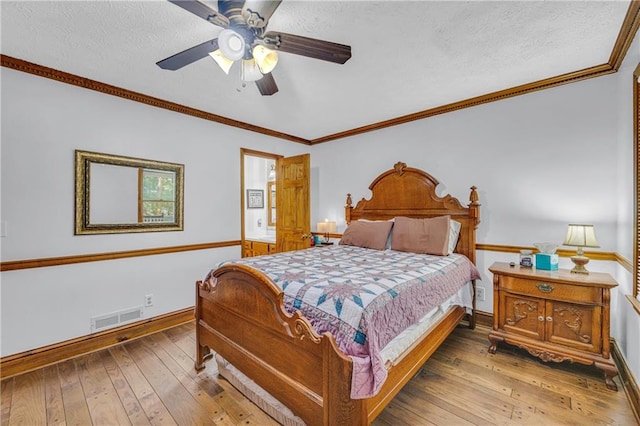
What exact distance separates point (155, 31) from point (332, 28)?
3.93ft

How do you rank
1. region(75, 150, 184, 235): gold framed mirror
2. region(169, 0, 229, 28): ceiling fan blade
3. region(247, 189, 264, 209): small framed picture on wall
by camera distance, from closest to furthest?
1. region(169, 0, 229, 28): ceiling fan blade
2. region(75, 150, 184, 235): gold framed mirror
3. region(247, 189, 264, 209): small framed picture on wall

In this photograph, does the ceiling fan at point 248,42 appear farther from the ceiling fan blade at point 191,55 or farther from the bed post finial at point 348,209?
the bed post finial at point 348,209

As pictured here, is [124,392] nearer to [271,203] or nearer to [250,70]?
[250,70]

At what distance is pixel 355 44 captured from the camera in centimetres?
205

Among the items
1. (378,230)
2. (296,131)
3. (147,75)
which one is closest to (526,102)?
(378,230)

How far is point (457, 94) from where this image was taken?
2986mm

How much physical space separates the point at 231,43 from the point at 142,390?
2.40 m

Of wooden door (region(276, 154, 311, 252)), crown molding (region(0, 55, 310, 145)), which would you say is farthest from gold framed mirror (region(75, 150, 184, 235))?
wooden door (region(276, 154, 311, 252))

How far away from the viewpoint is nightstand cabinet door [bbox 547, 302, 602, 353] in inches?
82.1

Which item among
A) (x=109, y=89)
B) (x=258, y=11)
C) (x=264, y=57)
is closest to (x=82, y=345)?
(x=109, y=89)

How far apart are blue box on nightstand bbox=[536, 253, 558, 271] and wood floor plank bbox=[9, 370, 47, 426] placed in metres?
3.81

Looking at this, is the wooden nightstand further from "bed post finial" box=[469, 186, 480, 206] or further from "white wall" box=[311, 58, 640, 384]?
"bed post finial" box=[469, 186, 480, 206]

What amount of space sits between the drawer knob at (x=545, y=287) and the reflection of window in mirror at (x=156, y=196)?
12.0ft

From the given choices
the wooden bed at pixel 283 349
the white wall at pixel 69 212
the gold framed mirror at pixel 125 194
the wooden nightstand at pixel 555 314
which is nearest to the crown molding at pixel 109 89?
the white wall at pixel 69 212
